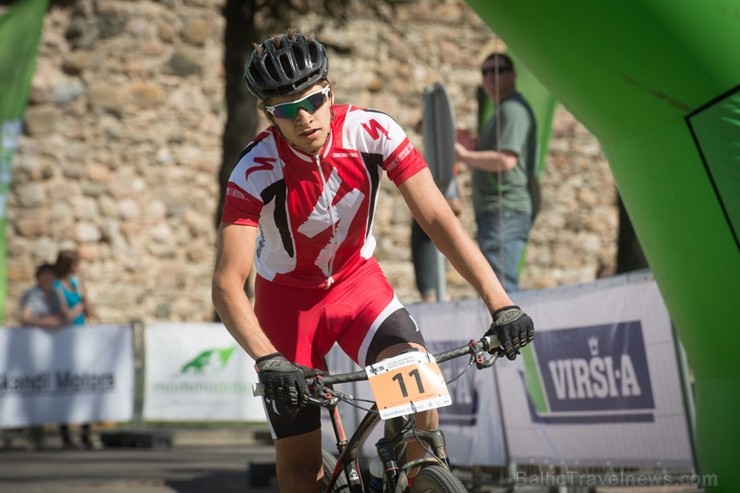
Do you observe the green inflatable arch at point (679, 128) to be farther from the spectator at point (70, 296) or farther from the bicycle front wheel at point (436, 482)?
the spectator at point (70, 296)

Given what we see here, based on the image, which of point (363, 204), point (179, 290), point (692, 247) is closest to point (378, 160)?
point (363, 204)

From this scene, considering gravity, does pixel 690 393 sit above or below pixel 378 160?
below

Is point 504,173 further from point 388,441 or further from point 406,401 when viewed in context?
point 406,401

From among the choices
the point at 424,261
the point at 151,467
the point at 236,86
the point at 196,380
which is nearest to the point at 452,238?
the point at 424,261

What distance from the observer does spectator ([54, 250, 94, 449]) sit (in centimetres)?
1422

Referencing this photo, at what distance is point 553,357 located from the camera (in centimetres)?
820

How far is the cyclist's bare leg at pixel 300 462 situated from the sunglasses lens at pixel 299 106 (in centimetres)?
126

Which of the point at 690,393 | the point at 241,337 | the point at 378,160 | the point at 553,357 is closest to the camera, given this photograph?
the point at 241,337

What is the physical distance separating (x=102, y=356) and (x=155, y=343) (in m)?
0.61

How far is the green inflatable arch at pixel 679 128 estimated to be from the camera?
20.3 feet

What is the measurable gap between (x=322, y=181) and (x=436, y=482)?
4.29 ft

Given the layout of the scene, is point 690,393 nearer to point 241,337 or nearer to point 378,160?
point 378,160

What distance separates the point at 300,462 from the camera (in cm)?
545

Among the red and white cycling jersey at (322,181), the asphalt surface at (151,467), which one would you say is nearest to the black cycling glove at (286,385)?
the red and white cycling jersey at (322,181)
